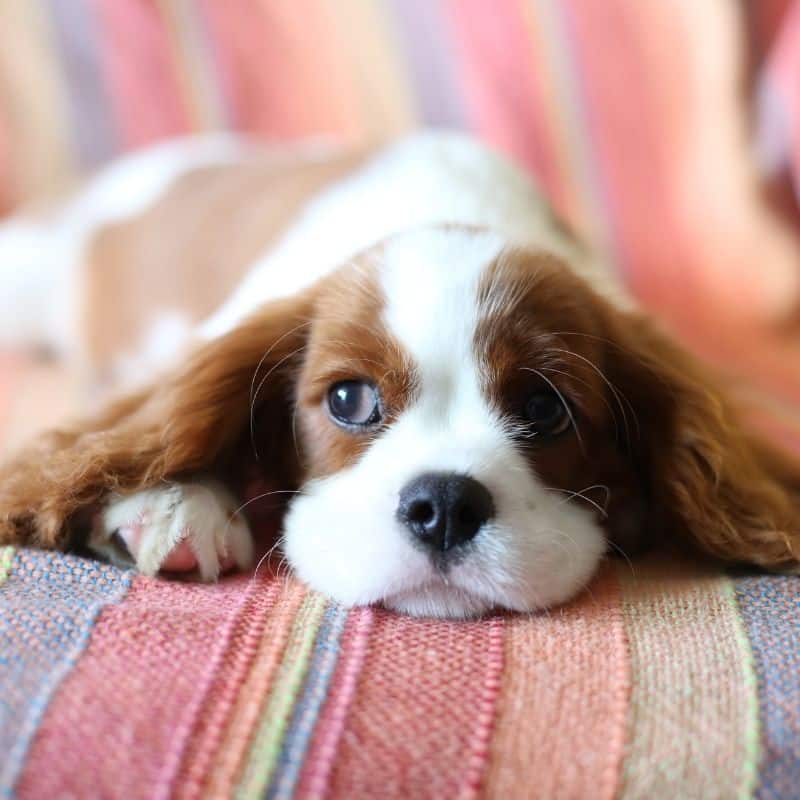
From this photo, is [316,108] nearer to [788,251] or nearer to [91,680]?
[788,251]

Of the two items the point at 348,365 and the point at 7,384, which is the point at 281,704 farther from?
the point at 7,384

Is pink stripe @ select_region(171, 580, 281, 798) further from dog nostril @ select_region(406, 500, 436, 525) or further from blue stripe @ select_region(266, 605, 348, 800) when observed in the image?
dog nostril @ select_region(406, 500, 436, 525)

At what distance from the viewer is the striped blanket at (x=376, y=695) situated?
971 mm

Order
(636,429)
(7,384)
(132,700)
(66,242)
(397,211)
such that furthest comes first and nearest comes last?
(66,242) < (7,384) < (397,211) < (636,429) < (132,700)

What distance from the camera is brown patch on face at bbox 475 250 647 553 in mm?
1464

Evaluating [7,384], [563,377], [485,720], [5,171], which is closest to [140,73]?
[5,171]

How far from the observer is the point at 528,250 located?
161 cm

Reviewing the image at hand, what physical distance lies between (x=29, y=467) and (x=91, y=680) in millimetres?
557

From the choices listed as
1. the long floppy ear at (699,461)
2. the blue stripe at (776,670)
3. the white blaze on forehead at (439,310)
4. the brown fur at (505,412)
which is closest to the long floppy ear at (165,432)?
Answer: the brown fur at (505,412)

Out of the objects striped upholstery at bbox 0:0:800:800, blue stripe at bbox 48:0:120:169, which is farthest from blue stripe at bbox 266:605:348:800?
blue stripe at bbox 48:0:120:169

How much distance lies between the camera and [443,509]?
4.18 feet

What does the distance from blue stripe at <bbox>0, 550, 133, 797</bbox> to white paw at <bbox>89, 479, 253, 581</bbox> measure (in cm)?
6

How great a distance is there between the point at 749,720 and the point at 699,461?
1.74ft

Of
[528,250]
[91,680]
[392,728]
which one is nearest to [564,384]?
[528,250]
